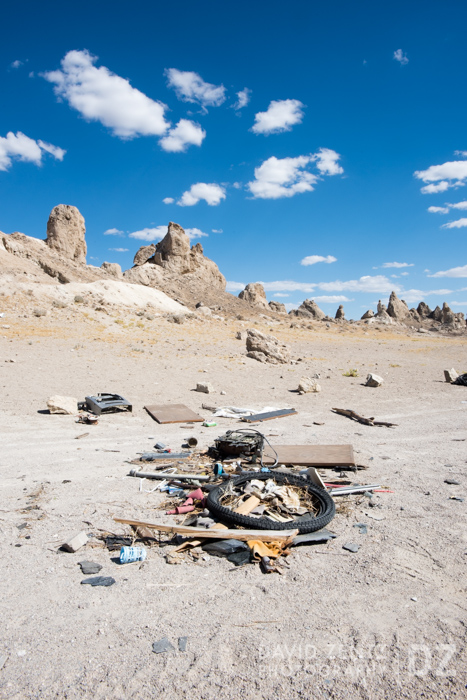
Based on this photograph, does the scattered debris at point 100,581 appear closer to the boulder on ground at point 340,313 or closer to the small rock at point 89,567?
the small rock at point 89,567

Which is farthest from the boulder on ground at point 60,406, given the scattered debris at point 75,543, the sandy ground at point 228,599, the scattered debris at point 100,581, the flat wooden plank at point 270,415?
the scattered debris at point 100,581

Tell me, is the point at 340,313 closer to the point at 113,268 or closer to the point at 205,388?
the point at 113,268

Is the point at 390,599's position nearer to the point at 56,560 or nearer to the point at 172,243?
the point at 56,560

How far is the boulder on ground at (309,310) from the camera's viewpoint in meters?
73.4

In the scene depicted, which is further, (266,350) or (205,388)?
(266,350)

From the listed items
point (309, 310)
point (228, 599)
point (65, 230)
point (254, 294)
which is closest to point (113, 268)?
point (65, 230)

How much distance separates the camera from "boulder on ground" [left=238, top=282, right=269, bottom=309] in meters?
69.0

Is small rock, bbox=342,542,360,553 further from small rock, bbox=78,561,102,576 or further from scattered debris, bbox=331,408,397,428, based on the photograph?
scattered debris, bbox=331,408,397,428

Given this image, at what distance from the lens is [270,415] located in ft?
29.9

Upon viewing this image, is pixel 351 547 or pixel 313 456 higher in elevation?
pixel 313 456

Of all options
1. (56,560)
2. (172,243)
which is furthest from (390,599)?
(172,243)

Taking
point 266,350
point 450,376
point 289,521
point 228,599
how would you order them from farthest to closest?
point 266,350 → point 450,376 → point 289,521 → point 228,599

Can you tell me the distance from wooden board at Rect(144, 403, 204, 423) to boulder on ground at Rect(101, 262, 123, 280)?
154 feet

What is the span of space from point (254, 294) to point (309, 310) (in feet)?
36.9
